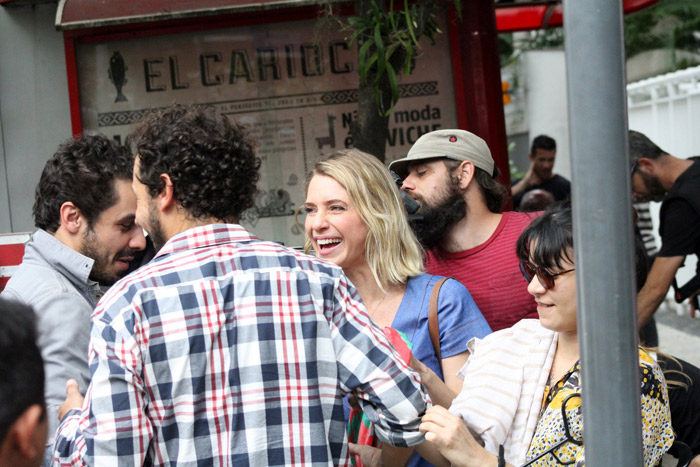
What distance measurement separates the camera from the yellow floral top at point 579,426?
1898mm

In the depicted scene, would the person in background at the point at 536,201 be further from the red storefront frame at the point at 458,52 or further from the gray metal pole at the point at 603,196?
the gray metal pole at the point at 603,196

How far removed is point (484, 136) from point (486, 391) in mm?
2608

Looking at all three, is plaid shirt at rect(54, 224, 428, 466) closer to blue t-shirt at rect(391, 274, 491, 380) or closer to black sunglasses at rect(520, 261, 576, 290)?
black sunglasses at rect(520, 261, 576, 290)

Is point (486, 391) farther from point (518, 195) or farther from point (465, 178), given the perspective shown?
point (518, 195)

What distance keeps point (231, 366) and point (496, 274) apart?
1552mm

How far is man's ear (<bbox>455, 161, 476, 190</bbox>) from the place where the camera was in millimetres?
3420

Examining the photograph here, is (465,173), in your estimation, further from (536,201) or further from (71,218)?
(536,201)

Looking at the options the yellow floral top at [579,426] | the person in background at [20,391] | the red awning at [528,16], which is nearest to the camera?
the person in background at [20,391]

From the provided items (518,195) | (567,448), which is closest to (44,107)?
(567,448)

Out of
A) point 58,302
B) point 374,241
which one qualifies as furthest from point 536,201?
point 58,302

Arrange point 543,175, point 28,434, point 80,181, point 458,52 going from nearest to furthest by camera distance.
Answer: point 28,434
point 80,181
point 458,52
point 543,175

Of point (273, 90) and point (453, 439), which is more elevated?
point (273, 90)

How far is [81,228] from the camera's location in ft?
8.87

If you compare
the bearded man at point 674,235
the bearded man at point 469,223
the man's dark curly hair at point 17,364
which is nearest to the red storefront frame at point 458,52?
the bearded man at point 674,235
